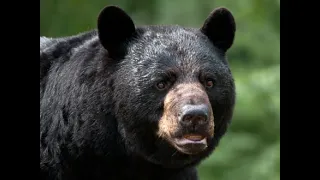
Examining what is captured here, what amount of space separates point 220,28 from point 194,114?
96cm

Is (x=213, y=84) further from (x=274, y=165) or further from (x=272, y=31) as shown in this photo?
(x=272, y=31)

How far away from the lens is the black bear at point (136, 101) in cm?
550

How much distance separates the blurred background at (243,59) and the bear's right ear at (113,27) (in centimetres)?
591

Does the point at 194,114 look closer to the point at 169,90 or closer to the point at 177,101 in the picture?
the point at 177,101

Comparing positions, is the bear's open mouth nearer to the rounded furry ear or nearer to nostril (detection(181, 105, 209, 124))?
nostril (detection(181, 105, 209, 124))

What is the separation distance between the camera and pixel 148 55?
18.6ft

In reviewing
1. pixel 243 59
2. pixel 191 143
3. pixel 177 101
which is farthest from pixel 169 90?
pixel 243 59

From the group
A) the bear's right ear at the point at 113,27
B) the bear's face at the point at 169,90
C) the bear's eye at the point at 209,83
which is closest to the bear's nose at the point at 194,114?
the bear's face at the point at 169,90

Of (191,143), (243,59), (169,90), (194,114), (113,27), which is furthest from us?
(243,59)

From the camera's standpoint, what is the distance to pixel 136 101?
5570 mm

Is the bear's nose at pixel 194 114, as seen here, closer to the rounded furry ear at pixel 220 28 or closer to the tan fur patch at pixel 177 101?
the tan fur patch at pixel 177 101

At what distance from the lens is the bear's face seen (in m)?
5.35
